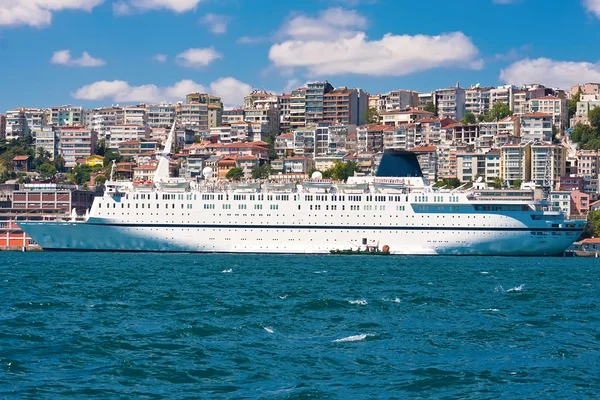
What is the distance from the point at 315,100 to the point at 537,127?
26.4 m

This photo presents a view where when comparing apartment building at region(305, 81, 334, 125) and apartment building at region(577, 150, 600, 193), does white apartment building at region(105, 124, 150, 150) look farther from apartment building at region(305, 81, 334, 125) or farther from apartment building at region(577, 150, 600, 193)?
apartment building at region(577, 150, 600, 193)

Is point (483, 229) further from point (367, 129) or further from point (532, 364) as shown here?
point (367, 129)

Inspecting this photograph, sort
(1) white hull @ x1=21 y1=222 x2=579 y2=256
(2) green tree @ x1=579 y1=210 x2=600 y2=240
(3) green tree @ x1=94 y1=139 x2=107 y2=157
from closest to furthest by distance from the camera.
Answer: (1) white hull @ x1=21 y1=222 x2=579 y2=256 → (2) green tree @ x1=579 y1=210 x2=600 y2=240 → (3) green tree @ x1=94 y1=139 x2=107 y2=157

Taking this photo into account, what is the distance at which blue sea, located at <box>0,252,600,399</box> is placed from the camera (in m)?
17.3

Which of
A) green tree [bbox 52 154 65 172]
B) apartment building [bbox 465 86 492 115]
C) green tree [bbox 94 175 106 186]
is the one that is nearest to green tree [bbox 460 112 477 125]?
apartment building [bbox 465 86 492 115]

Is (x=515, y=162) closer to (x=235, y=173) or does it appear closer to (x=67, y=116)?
(x=235, y=173)

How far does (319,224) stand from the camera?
187ft

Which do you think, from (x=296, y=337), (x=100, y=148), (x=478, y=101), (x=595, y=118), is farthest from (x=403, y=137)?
(x=296, y=337)

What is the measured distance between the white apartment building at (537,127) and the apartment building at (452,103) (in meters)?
15.5

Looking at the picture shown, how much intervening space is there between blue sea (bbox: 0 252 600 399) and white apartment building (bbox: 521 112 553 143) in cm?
6036

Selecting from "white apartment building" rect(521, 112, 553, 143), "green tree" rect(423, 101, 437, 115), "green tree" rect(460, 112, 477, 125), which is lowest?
"white apartment building" rect(521, 112, 553, 143)

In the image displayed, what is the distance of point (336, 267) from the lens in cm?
4475

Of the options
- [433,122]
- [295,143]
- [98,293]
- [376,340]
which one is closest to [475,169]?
[433,122]

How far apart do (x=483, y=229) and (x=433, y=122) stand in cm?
4710
